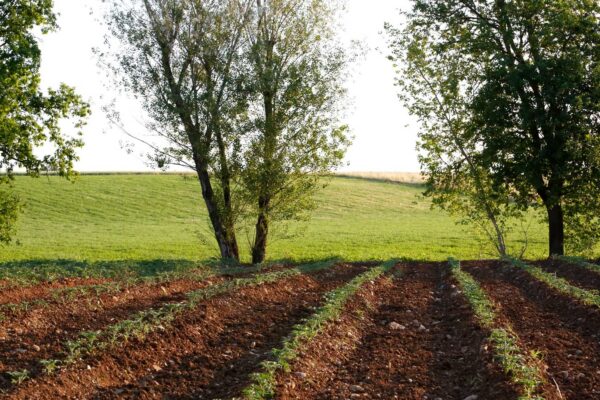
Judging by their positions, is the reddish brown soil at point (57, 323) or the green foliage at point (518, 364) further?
the reddish brown soil at point (57, 323)

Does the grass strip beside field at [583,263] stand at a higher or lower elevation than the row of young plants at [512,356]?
higher

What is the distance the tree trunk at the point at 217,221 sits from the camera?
101ft

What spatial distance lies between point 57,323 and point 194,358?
304 cm

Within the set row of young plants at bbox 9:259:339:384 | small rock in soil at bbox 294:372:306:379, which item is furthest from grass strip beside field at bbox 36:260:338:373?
small rock in soil at bbox 294:372:306:379

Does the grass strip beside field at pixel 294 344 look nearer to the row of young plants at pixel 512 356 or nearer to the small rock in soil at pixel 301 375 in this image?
the small rock in soil at pixel 301 375

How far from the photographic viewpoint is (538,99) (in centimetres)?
2758

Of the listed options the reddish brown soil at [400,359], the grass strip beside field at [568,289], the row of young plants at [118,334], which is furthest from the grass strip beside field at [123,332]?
the grass strip beside field at [568,289]

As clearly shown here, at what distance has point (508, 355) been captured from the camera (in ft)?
31.1

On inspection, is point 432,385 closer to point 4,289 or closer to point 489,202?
point 4,289

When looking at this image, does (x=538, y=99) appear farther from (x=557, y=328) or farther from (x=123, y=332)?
(x=123, y=332)

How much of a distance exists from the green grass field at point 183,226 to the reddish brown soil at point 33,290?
13341mm

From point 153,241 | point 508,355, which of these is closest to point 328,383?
point 508,355

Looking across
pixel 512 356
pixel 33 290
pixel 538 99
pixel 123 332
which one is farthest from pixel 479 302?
pixel 538 99

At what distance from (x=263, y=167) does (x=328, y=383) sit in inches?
788
